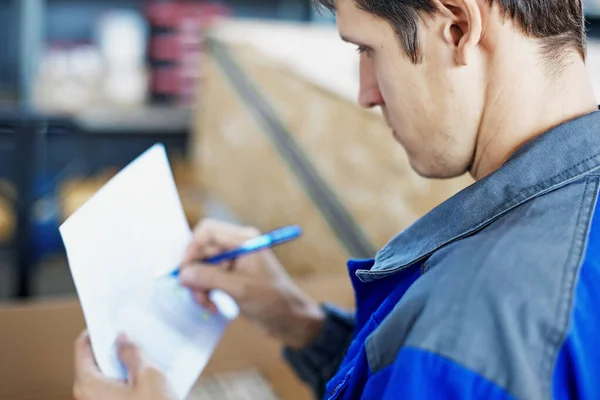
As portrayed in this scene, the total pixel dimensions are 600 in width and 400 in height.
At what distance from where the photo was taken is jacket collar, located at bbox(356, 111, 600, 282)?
27.2 inches

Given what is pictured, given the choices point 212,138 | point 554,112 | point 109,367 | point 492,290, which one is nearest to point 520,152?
point 554,112

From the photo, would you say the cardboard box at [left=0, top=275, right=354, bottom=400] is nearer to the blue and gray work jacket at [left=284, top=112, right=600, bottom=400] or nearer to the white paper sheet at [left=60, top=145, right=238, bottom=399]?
the white paper sheet at [left=60, top=145, right=238, bottom=399]

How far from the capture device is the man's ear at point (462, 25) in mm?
683

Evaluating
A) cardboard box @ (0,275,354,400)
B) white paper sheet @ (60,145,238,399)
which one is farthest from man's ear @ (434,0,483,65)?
cardboard box @ (0,275,354,400)

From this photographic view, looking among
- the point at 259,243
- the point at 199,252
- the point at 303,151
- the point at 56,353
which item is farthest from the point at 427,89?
the point at 303,151

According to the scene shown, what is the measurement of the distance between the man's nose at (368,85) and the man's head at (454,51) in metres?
0.03

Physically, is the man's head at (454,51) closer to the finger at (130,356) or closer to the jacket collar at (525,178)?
the jacket collar at (525,178)

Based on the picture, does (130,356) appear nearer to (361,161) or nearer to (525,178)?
(525,178)

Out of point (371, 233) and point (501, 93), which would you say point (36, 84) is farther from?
point (501, 93)

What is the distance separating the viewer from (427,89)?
745mm

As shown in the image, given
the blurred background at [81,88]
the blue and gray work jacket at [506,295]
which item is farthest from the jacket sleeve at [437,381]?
the blurred background at [81,88]

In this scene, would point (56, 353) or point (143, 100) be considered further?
point (143, 100)

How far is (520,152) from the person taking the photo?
71 cm

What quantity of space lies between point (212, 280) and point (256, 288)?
0.09 meters
